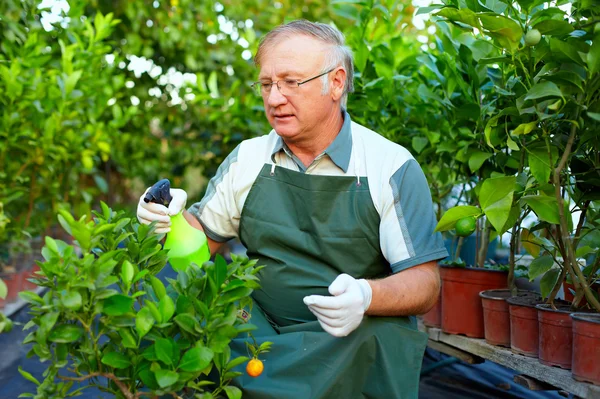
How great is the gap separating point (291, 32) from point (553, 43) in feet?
2.17

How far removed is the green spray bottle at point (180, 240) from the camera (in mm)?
1701

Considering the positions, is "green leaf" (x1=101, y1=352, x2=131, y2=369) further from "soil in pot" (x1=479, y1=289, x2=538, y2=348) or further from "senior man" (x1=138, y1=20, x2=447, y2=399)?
"soil in pot" (x1=479, y1=289, x2=538, y2=348)

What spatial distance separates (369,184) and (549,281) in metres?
0.56

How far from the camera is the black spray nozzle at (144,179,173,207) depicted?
→ 1.68 meters

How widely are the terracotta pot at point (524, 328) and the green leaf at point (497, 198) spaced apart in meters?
0.49

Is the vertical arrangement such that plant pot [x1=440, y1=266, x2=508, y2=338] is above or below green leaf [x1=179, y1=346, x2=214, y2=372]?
below

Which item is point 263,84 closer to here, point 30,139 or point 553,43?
point 553,43

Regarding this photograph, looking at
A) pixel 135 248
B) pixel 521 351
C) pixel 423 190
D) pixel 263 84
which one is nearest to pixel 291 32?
pixel 263 84

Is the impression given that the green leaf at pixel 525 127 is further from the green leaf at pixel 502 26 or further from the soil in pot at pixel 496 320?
the soil in pot at pixel 496 320

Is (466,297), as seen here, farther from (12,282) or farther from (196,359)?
(12,282)

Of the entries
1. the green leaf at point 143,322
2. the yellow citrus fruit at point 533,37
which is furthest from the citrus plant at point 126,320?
the yellow citrus fruit at point 533,37

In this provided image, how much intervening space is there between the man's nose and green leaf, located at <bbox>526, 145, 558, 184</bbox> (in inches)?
23.9

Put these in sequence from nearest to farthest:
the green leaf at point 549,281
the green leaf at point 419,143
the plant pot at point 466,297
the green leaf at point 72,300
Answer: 1. the green leaf at point 72,300
2. the green leaf at point 549,281
3. the plant pot at point 466,297
4. the green leaf at point 419,143

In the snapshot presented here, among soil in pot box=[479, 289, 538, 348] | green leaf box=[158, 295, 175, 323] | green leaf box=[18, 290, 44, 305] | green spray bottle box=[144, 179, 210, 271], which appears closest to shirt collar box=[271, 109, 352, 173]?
green spray bottle box=[144, 179, 210, 271]
